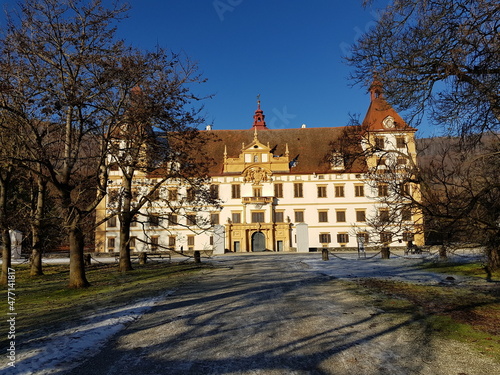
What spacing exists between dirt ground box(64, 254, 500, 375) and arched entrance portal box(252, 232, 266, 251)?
3350 centimetres

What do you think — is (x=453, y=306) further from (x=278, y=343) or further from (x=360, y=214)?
(x=360, y=214)

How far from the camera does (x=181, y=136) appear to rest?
1802 cm

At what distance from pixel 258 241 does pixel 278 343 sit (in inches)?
1476

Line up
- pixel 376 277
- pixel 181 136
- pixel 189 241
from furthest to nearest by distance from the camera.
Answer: pixel 189 241 < pixel 181 136 < pixel 376 277

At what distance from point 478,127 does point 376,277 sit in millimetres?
8057

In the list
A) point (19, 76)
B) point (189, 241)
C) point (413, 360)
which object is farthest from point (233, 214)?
point (413, 360)

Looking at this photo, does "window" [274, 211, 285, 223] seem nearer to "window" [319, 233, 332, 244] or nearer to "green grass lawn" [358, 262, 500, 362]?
"window" [319, 233, 332, 244]

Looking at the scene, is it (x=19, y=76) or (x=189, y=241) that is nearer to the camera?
(x=19, y=76)

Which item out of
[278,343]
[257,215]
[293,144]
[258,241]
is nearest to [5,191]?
[278,343]

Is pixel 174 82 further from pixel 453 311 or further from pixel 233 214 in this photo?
pixel 233 214

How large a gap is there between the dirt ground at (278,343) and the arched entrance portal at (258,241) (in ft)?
110

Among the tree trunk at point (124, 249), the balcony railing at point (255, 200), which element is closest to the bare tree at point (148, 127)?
the tree trunk at point (124, 249)

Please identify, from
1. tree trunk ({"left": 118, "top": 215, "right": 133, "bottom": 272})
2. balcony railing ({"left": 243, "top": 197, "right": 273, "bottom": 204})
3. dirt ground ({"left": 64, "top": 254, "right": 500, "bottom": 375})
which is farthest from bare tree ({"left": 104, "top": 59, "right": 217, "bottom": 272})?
balcony railing ({"left": 243, "top": 197, "right": 273, "bottom": 204})

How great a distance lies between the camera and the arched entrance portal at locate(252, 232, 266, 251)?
142 ft
